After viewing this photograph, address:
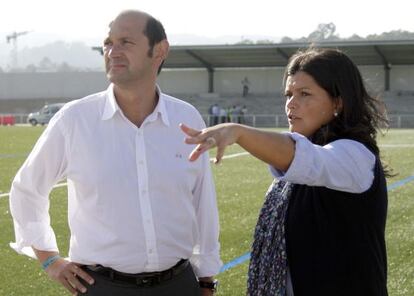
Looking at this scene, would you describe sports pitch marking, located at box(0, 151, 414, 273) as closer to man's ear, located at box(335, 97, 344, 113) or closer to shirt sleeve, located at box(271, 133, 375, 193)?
man's ear, located at box(335, 97, 344, 113)

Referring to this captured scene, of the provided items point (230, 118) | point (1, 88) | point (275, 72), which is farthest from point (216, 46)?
point (1, 88)

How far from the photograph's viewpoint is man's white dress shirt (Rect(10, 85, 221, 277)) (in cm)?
352

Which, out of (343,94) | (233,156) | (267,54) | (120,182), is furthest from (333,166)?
(267,54)

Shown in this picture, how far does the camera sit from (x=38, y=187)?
3641 millimetres

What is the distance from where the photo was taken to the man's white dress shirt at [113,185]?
3.52 meters

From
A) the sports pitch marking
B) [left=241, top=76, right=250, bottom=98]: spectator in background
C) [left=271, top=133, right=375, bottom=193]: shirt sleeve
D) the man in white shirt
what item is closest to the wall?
[left=241, top=76, right=250, bottom=98]: spectator in background

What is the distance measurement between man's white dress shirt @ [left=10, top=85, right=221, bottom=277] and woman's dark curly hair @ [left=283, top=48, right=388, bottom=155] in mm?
618

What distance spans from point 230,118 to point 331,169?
1738 inches

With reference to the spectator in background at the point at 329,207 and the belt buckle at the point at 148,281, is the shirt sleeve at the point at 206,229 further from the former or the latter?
the spectator in background at the point at 329,207

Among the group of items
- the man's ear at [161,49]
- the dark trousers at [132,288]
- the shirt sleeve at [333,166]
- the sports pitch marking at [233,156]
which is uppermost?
the man's ear at [161,49]

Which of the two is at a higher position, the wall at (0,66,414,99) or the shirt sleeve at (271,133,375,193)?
the shirt sleeve at (271,133,375,193)

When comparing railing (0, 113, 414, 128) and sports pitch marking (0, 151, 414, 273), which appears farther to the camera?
railing (0, 113, 414, 128)

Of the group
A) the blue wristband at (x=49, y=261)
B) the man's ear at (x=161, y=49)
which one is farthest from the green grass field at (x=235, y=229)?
the blue wristband at (x=49, y=261)

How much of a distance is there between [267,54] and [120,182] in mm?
54813
